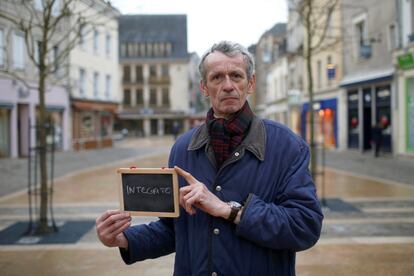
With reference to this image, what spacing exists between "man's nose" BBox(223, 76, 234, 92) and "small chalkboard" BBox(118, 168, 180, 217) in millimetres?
412

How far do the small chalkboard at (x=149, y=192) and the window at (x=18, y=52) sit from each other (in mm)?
22397

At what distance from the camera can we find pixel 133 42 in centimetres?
7412

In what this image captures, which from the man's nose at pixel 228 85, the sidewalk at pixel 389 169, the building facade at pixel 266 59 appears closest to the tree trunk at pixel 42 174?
the man's nose at pixel 228 85

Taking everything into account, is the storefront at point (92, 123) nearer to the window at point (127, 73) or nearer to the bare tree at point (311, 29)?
the bare tree at point (311, 29)

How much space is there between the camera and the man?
203 cm

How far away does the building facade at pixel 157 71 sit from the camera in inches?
2884

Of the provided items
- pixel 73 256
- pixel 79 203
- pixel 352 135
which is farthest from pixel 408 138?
pixel 73 256

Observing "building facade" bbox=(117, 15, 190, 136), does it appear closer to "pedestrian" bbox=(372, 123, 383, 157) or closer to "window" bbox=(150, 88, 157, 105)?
"window" bbox=(150, 88, 157, 105)

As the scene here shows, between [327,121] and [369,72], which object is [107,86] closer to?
[327,121]

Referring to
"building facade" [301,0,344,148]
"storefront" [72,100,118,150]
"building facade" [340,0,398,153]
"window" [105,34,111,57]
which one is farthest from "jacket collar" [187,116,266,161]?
"window" [105,34,111,57]

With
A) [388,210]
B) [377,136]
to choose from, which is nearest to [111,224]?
[388,210]

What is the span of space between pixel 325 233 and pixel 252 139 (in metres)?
5.57

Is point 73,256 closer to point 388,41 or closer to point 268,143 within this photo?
point 268,143

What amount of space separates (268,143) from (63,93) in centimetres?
2944
